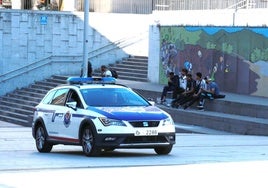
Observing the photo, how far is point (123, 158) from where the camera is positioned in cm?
1583

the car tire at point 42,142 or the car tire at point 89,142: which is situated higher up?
the car tire at point 89,142

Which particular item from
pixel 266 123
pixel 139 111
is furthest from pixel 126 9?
pixel 139 111

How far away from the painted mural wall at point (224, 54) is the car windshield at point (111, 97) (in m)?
12.9

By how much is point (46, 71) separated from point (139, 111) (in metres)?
26.1

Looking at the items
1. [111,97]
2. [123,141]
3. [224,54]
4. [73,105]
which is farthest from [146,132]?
[224,54]

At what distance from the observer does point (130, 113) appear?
1569 centimetres

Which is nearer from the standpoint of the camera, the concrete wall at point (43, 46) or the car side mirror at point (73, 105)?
the car side mirror at point (73, 105)

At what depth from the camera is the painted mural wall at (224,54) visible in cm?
2950

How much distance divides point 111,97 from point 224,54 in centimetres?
1539

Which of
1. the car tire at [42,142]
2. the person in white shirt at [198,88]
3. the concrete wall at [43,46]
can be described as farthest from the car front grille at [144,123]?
the concrete wall at [43,46]

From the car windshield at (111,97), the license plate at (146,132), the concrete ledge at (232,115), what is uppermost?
the car windshield at (111,97)

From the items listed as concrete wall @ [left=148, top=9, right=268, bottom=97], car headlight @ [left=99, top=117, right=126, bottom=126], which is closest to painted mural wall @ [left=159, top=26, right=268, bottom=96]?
concrete wall @ [left=148, top=9, right=268, bottom=97]

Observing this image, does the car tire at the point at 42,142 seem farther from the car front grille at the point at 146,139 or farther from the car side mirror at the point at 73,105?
the car front grille at the point at 146,139

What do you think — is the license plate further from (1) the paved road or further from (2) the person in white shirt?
(2) the person in white shirt
